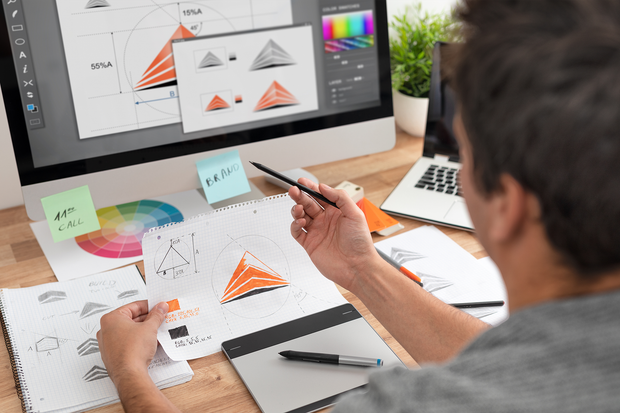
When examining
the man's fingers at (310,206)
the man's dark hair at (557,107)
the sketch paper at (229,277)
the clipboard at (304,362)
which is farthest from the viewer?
the man's fingers at (310,206)

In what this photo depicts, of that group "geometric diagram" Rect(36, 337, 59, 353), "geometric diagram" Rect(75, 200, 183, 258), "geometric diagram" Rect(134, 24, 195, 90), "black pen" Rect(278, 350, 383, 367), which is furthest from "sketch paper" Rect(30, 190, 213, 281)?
"black pen" Rect(278, 350, 383, 367)

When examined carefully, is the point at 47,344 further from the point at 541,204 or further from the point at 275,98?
the point at 541,204

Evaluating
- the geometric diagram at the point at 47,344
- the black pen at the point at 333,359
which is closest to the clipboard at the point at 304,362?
the black pen at the point at 333,359

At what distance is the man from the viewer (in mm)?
321

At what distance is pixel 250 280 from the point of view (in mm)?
808

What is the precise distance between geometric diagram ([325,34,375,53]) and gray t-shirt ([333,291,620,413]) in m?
0.75

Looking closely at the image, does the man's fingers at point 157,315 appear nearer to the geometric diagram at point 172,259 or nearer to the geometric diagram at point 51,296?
the geometric diagram at point 172,259

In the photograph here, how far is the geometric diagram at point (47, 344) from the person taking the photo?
728 millimetres

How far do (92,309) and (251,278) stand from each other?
0.24 m

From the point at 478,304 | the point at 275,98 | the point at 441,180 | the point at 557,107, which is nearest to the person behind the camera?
the point at 557,107

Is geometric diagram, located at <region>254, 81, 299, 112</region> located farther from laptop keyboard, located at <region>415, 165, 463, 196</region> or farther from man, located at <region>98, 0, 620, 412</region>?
man, located at <region>98, 0, 620, 412</region>

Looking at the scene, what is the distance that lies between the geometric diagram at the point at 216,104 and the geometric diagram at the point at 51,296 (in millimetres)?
382

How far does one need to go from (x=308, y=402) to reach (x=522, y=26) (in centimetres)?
47

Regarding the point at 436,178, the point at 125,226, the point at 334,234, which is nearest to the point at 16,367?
the point at 125,226
